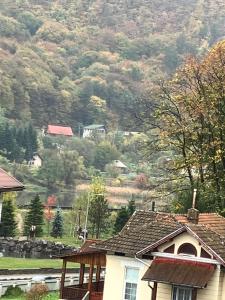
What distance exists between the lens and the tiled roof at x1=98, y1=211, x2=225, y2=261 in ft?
80.7

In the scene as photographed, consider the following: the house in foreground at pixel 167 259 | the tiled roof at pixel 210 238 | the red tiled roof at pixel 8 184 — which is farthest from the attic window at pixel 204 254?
the red tiled roof at pixel 8 184

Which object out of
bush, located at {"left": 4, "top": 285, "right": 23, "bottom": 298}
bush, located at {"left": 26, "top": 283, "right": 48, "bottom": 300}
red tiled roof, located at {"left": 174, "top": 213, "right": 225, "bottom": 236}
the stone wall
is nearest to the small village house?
bush, located at {"left": 26, "top": 283, "right": 48, "bottom": 300}

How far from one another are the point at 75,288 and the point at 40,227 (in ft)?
145

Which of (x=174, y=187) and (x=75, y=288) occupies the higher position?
(x=174, y=187)

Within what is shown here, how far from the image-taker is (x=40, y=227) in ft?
237

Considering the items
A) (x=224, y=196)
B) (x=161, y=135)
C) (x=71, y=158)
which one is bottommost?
(x=224, y=196)

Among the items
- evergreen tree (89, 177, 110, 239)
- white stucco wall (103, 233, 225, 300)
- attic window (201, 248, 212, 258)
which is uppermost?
evergreen tree (89, 177, 110, 239)

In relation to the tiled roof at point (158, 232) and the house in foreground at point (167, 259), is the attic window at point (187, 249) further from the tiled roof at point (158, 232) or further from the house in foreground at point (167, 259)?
the tiled roof at point (158, 232)

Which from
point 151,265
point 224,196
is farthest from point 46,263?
point 151,265

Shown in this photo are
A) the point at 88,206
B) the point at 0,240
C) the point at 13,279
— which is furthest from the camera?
the point at 88,206

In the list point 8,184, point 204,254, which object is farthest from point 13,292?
point 204,254

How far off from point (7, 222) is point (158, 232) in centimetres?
4432

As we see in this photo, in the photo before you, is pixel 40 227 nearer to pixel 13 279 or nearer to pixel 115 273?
pixel 13 279

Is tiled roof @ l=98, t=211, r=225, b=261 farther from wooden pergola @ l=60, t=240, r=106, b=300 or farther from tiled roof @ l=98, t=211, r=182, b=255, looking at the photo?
wooden pergola @ l=60, t=240, r=106, b=300
